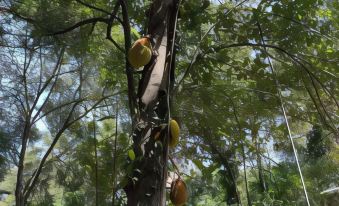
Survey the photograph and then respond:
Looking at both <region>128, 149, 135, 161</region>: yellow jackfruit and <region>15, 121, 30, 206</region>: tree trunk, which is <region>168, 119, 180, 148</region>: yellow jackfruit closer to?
<region>128, 149, 135, 161</region>: yellow jackfruit

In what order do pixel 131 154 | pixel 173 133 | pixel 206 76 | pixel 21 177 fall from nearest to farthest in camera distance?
pixel 131 154 < pixel 173 133 < pixel 206 76 < pixel 21 177

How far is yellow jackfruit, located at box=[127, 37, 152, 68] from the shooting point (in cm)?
150

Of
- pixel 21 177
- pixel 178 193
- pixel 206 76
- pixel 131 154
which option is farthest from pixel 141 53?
pixel 21 177

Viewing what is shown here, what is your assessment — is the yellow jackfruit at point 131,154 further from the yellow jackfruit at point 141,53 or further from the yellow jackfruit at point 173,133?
the yellow jackfruit at point 141,53

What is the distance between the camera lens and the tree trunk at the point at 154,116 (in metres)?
1.32

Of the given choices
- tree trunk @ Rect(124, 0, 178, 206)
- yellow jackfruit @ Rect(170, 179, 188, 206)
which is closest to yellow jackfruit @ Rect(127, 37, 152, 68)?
tree trunk @ Rect(124, 0, 178, 206)

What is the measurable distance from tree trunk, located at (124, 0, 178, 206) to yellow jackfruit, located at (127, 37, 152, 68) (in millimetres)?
29

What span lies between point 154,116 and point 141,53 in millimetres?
232

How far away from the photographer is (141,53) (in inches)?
59.3

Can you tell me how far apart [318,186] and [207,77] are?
891cm

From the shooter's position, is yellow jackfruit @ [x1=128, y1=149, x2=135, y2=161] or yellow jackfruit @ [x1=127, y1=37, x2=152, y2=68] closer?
yellow jackfruit @ [x1=128, y1=149, x2=135, y2=161]

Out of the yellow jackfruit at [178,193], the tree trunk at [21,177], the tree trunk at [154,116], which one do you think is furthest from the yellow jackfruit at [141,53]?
the tree trunk at [21,177]

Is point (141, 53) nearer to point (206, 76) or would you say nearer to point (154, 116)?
point (154, 116)

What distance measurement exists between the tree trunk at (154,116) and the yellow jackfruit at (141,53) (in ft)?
0.10
